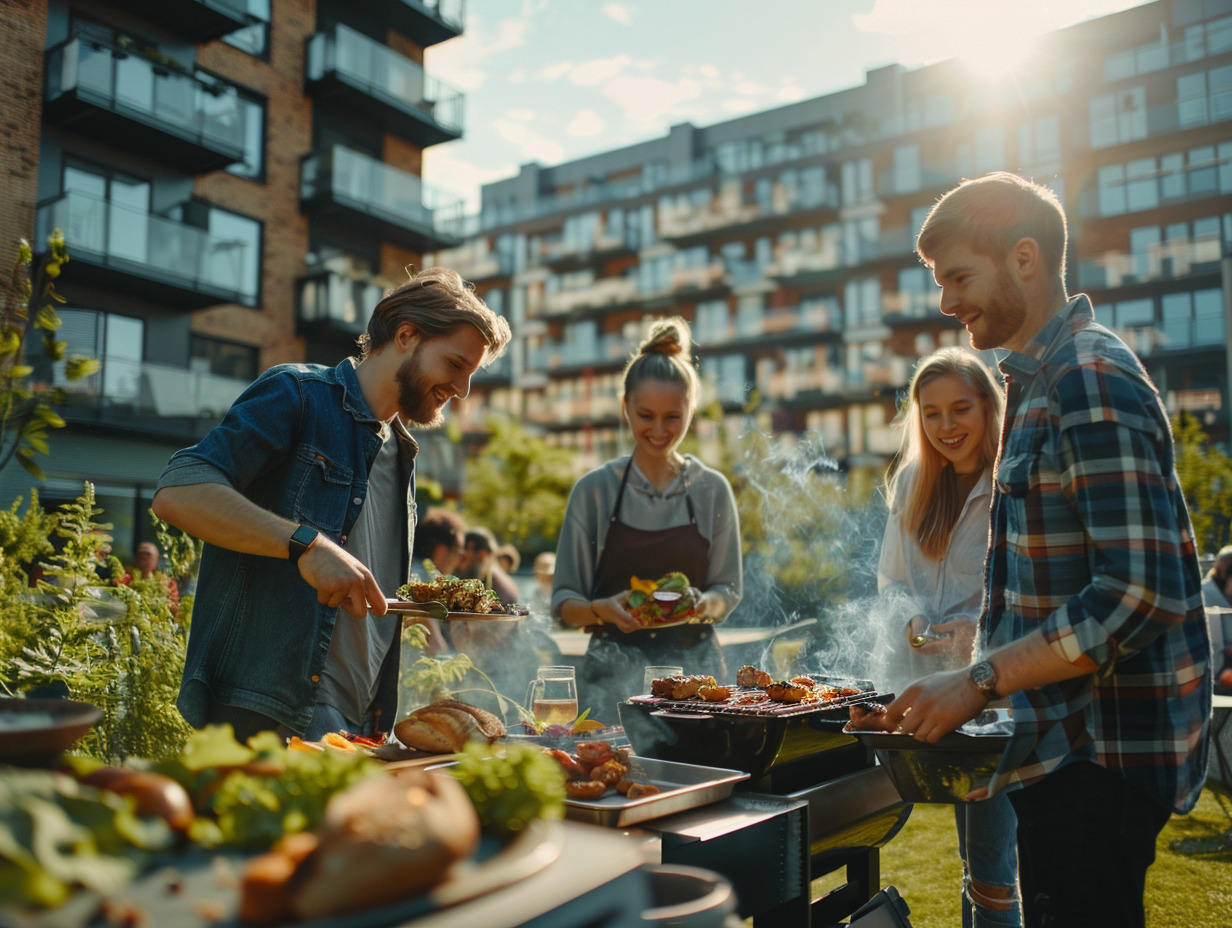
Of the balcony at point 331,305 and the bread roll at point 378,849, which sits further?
the balcony at point 331,305

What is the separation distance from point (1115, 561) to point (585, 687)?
2.37 meters

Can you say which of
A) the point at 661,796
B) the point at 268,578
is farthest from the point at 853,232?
the point at 661,796

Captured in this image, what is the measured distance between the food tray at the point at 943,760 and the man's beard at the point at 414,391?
1.52 meters

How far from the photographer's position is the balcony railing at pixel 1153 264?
2661cm

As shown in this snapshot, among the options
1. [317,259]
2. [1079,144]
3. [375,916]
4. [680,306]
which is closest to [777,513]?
[375,916]

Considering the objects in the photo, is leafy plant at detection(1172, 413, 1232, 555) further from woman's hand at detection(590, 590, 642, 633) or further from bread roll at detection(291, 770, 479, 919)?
bread roll at detection(291, 770, 479, 919)

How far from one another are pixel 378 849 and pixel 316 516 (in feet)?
5.53

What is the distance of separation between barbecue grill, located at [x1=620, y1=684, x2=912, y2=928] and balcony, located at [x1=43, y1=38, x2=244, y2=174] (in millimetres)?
16196

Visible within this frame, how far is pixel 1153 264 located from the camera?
2728cm

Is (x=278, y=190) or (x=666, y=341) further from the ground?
(x=278, y=190)

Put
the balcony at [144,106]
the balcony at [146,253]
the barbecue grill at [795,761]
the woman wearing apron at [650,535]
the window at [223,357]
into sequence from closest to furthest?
1. the barbecue grill at [795,761]
2. the woman wearing apron at [650,535]
3. the balcony at [144,106]
4. the balcony at [146,253]
5. the window at [223,357]

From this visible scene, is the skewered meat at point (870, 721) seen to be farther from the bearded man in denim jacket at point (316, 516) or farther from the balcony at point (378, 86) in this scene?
the balcony at point (378, 86)

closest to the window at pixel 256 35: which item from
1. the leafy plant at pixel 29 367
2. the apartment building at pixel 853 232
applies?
the apartment building at pixel 853 232

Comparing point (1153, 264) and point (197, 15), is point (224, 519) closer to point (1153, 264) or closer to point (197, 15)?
point (197, 15)
